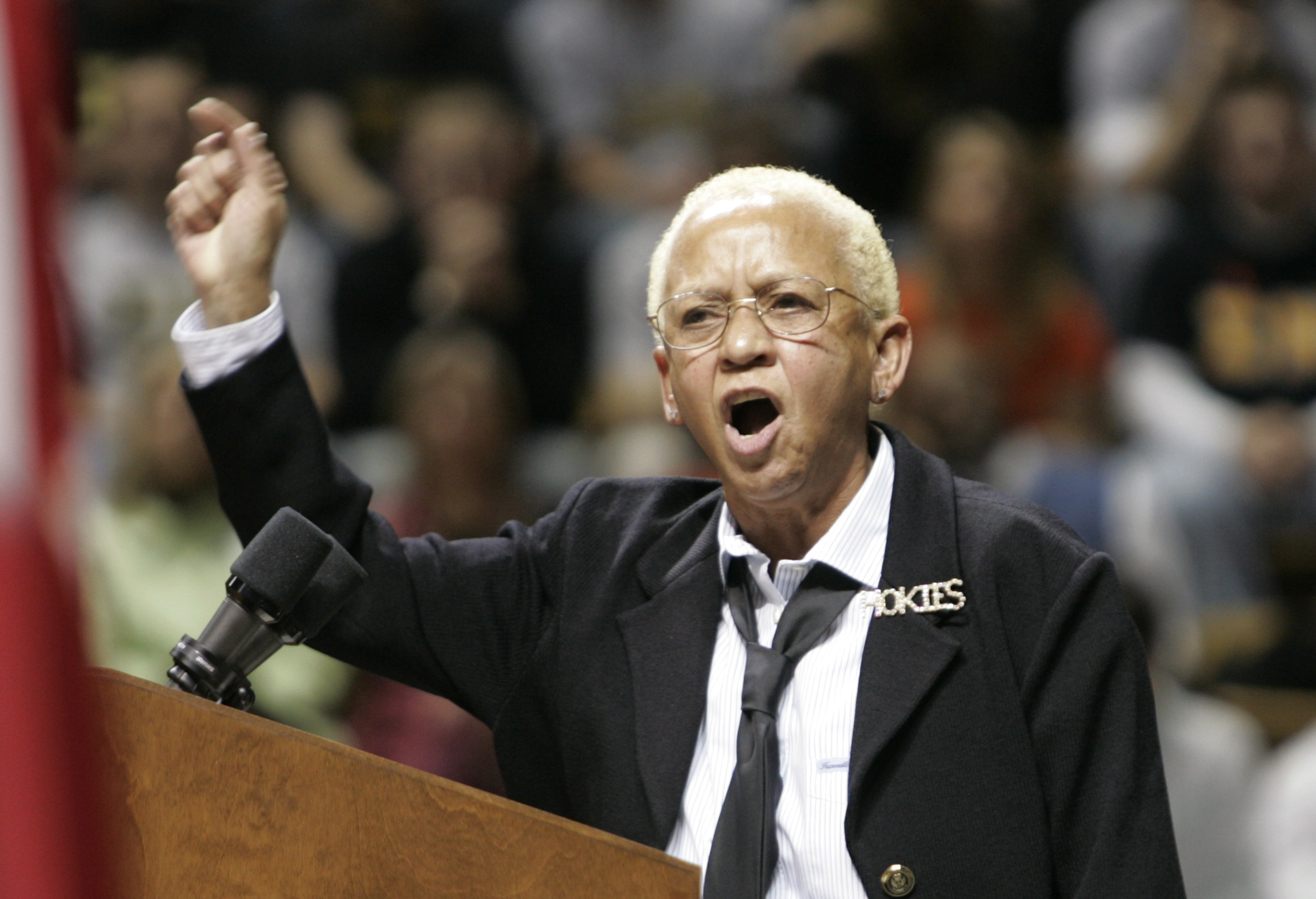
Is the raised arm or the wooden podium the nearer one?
the wooden podium

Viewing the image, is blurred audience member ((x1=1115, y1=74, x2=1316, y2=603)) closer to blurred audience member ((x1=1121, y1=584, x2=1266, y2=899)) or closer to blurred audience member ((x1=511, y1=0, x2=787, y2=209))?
blurred audience member ((x1=1121, y1=584, x2=1266, y2=899))

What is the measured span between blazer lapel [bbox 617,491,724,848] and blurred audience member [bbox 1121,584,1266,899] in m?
1.82

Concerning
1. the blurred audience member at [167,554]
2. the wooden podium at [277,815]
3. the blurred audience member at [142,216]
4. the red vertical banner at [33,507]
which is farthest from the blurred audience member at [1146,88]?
the red vertical banner at [33,507]

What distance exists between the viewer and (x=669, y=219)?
4508 millimetres

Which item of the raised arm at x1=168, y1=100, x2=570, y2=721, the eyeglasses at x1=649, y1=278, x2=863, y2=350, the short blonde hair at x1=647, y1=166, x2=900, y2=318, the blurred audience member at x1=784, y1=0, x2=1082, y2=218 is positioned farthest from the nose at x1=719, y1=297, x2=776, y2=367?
the blurred audience member at x1=784, y1=0, x2=1082, y2=218

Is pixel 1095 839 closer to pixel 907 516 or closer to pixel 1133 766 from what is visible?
pixel 1133 766

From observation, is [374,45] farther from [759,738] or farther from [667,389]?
[759,738]

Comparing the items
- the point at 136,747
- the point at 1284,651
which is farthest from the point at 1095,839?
the point at 1284,651

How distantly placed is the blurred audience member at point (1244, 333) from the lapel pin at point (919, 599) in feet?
8.69

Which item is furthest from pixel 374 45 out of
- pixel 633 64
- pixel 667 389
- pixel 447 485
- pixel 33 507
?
pixel 33 507

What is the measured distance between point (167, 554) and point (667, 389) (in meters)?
1.86

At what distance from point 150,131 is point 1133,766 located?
352cm

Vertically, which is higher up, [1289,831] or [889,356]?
[889,356]

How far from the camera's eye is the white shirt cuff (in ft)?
5.88
